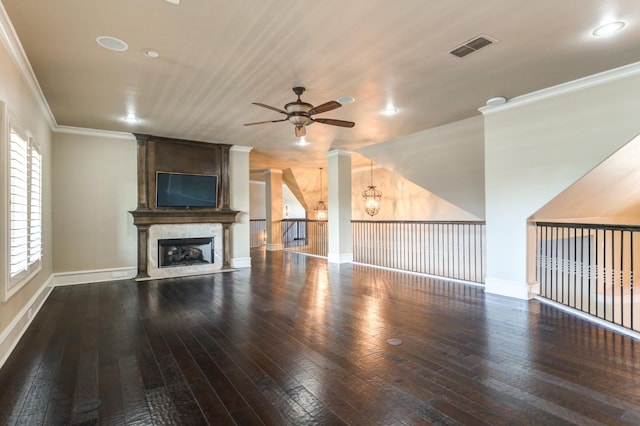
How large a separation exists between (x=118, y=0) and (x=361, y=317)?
3735 millimetres

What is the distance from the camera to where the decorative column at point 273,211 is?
11078 mm

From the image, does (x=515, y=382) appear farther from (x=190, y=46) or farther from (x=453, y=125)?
(x=453, y=125)

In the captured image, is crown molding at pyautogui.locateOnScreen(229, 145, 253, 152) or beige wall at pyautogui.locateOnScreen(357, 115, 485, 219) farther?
crown molding at pyautogui.locateOnScreen(229, 145, 253, 152)

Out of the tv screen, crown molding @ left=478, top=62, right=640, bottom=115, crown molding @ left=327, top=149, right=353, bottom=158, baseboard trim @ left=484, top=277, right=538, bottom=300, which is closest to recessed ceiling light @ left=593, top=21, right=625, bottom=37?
crown molding @ left=478, top=62, right=640, bottom=115

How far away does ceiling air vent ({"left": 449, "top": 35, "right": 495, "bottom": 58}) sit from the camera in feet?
9.95

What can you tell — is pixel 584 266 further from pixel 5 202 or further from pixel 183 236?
pixel 5 202

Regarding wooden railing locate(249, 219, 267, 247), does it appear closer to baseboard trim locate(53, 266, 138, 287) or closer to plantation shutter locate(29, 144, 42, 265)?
baseboard trim locate(53, 266, 138, 287)

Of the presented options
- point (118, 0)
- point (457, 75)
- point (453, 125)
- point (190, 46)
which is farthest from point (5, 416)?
point (453, 125)

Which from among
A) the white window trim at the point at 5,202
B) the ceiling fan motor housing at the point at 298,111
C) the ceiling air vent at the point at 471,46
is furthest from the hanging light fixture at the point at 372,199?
the white window trim at the point at 5,202

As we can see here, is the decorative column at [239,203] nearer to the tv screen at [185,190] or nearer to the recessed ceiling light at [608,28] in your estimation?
the tv screen at [185,190]

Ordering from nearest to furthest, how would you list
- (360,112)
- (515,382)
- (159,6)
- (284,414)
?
1. (284,414)
2. (515,382)
3. (159,6)
4. (360,112)

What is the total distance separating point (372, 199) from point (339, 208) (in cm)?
298

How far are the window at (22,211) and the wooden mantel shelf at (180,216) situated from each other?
77.8 inches

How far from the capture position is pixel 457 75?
12.5 feet
